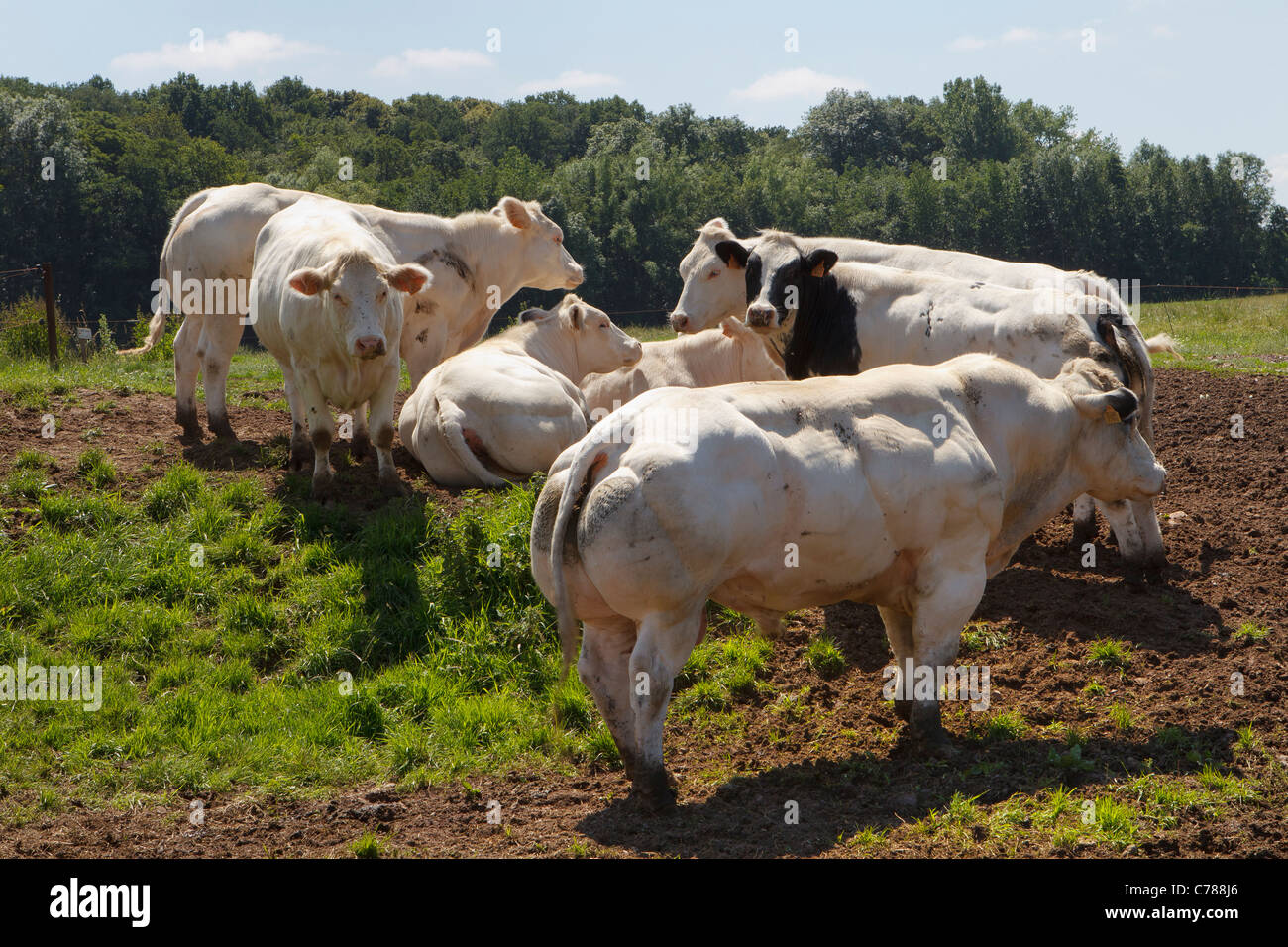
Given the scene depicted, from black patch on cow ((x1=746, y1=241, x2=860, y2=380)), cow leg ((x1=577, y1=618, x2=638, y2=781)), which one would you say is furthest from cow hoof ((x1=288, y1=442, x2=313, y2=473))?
cow leg ((x1=577, y1=618, x2=638, y2=781))

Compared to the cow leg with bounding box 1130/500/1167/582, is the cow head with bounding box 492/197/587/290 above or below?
above

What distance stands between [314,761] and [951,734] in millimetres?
3505

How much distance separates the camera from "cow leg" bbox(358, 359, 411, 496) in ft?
31.3

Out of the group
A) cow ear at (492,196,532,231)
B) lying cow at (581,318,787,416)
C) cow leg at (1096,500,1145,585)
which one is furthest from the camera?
cow ear at (492,196,532,231)

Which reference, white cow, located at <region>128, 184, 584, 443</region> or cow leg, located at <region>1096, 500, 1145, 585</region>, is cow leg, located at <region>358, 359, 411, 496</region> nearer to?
white cow, located at <region>128, 184, 584, 443</region>

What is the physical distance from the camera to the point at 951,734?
623 cm

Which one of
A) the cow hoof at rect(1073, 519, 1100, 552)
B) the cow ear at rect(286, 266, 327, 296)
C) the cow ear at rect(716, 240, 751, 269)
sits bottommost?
the cow hoof at rect(1073, 519, 1100, 552)

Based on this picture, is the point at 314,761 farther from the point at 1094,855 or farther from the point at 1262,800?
the point at 1262,800

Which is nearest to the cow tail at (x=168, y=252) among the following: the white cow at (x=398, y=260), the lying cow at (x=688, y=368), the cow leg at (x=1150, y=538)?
the white cow at (x=398, y=260)

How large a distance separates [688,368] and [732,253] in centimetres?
166

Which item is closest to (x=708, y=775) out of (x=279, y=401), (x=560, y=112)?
(x=279, y=401)

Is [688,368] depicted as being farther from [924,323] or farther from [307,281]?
[307,281]

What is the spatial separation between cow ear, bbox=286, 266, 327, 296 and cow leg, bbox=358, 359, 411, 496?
2.86ft

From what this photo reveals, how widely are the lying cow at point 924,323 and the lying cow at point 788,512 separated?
1808 millimetres
